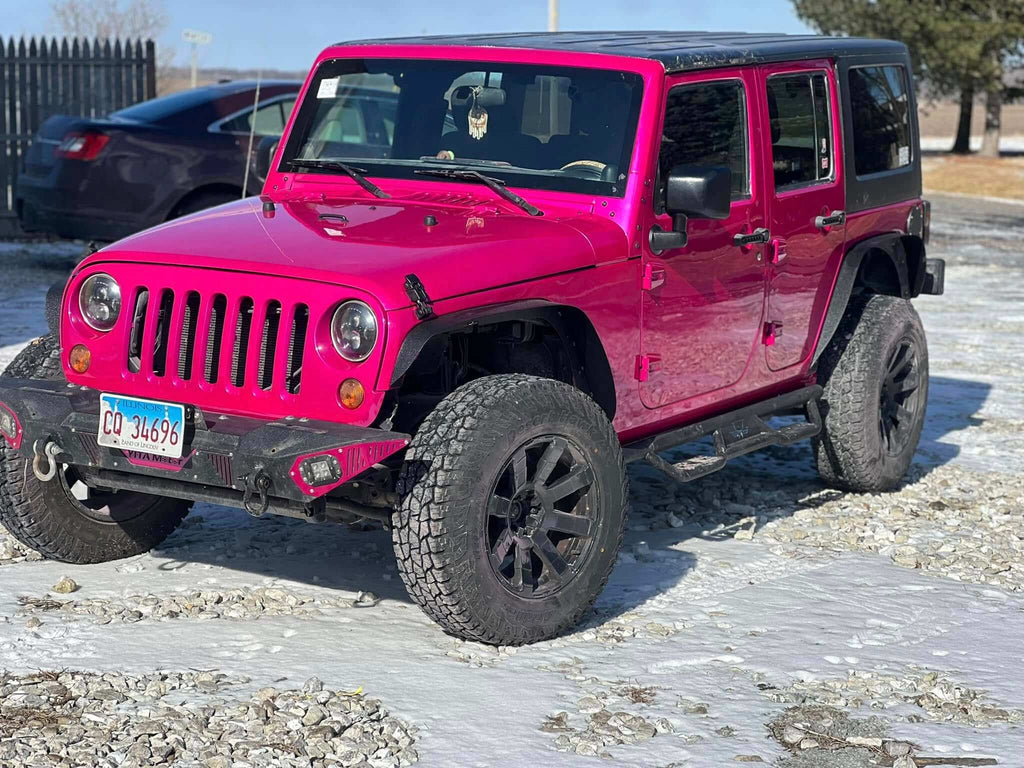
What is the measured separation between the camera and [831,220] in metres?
6.51

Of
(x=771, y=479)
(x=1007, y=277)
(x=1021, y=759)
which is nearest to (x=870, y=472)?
(x=771, y=479)

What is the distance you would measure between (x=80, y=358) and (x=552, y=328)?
5.11ft

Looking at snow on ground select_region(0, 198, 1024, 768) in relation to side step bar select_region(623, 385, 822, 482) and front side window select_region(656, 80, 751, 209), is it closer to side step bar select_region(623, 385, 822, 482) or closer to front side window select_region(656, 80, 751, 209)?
side step bar select_region(623, 385, 822, 482)

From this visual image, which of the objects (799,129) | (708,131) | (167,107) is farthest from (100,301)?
(167,107)

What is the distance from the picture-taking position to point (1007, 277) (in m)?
15.5

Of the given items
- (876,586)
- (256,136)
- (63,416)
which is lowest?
(876,586)

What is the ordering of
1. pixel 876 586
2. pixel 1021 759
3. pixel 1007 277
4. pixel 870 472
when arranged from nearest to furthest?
1. pixel 1021 759
2. pixel 876 586
3. pixel 870 472
4. pixel 1007 277

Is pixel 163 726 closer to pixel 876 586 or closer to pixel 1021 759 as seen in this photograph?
pixel 1021 759

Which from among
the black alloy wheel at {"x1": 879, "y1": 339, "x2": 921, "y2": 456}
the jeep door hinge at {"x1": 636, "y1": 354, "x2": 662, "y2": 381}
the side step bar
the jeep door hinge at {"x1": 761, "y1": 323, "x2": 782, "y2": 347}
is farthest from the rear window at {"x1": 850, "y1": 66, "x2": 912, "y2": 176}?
the jeep door hinge at {"x1": 636, "y1": 354, "x2": 662, "y2": 381}

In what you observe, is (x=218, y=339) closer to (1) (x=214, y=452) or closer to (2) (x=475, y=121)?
(1) (x=214, y=452)

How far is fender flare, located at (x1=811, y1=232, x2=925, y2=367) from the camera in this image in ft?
21.9

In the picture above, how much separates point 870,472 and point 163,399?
3411mm

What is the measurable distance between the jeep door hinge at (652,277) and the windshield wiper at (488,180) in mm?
413

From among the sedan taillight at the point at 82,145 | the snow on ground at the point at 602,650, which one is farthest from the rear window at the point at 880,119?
the sedan taillight at the point at 82,145
